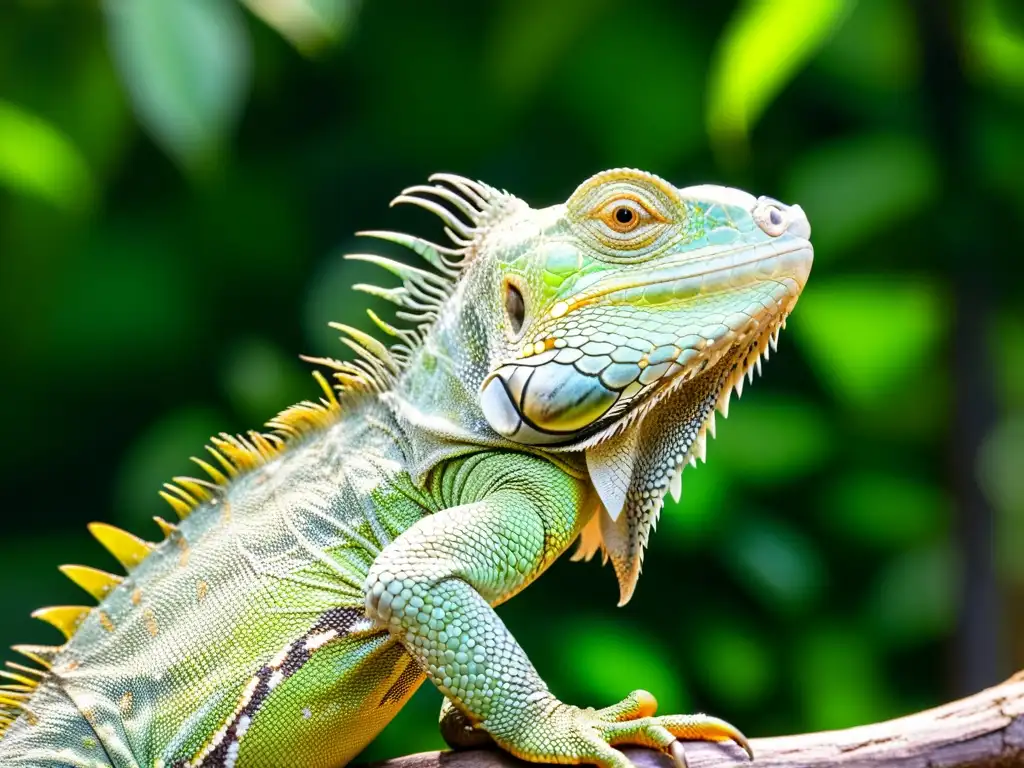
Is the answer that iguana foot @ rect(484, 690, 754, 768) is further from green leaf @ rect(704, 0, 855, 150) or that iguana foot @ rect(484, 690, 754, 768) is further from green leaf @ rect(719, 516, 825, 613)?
green leaf @ rect(719, 516, 825, 613)

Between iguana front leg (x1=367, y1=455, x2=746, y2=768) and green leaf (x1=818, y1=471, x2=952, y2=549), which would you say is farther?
green leaf (x1=818, y1=471, x2=952, y2=549)

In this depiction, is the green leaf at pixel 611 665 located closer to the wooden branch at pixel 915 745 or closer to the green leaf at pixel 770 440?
the green leaf at pixel 770 440

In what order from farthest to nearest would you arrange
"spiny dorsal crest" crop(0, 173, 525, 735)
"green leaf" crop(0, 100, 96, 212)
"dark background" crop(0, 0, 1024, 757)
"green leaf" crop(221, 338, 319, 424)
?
→ "green leaf" crop(221, 338, 319, 424) < "dark background" crop(0, 0, 1024, 757) < "green leaf" crop(0, 100, 96, 212) < "spiny dorsal crest" crop(0, 173, 525, 735)

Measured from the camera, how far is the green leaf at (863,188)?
202 inches

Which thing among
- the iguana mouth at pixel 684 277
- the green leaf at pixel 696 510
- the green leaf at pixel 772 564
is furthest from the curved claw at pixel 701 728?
the green leaf at pixel 772 564

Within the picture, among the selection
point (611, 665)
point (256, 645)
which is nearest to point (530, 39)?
point (611, 665)

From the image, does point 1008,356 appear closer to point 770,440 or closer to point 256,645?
point 770,440

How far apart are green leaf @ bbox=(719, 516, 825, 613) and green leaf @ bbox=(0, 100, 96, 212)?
3615 mm

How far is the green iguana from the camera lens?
2.12 metres

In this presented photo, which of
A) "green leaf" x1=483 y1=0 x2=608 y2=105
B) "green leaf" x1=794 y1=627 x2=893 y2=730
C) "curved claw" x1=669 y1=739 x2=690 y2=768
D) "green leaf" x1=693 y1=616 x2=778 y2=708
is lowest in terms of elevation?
"green leaf" x1=794 y1=627 x2=893 y2=730

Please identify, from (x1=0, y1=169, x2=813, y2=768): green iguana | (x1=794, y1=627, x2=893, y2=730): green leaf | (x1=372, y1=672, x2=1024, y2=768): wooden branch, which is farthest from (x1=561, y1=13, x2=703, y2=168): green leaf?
(x1=372, y1=672, x2=1024, y2=768): wooden branch

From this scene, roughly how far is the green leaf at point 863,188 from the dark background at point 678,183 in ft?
0.05

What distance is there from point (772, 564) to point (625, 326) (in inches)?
122

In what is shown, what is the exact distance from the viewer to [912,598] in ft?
18.3
